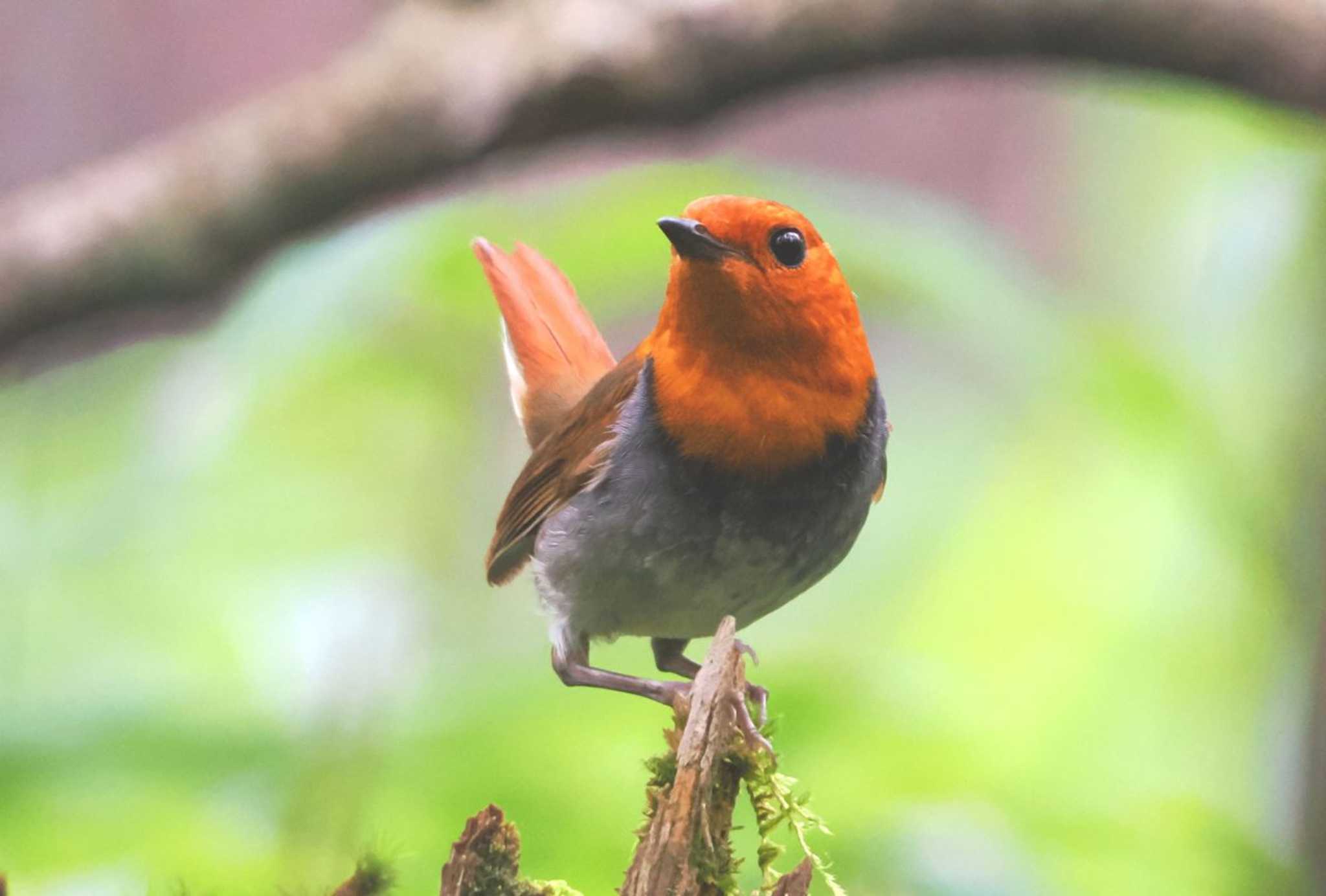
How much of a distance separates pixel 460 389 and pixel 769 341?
1194mm

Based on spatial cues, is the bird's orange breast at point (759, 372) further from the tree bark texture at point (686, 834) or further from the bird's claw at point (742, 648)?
the tree bark texture at point (686, 834)

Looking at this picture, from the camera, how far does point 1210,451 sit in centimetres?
330

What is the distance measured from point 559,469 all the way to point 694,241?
720mm

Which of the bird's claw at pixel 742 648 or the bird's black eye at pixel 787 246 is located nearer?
the bird's claw at pixel 742 648

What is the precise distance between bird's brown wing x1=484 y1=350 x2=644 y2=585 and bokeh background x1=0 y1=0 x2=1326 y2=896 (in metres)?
0.28

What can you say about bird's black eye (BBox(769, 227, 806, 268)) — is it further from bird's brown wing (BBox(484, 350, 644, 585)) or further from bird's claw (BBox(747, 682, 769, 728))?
bird's claw (BBox(747, 682, 769, 728))

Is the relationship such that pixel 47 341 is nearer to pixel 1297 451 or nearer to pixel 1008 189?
pixel 1297 451

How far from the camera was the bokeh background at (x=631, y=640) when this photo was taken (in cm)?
259

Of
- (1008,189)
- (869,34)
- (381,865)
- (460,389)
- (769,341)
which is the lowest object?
(381,865)

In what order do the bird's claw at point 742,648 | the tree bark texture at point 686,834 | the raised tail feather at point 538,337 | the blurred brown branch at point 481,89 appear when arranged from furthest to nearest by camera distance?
the blurred brown branch at point 481,89, the raised tail feather at point 538,337, the bird's claw at point 742,648, the tree bark texture at point 686,834

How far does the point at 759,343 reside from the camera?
2.39 meters

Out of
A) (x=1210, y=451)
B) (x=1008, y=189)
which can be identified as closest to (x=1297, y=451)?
(x=1210, y=451)

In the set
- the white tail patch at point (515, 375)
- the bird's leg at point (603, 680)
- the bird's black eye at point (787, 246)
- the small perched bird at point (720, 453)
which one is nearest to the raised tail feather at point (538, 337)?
the white tail patch at point (515, 375)

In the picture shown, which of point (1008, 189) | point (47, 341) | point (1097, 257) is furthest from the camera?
point (1008, 189)
